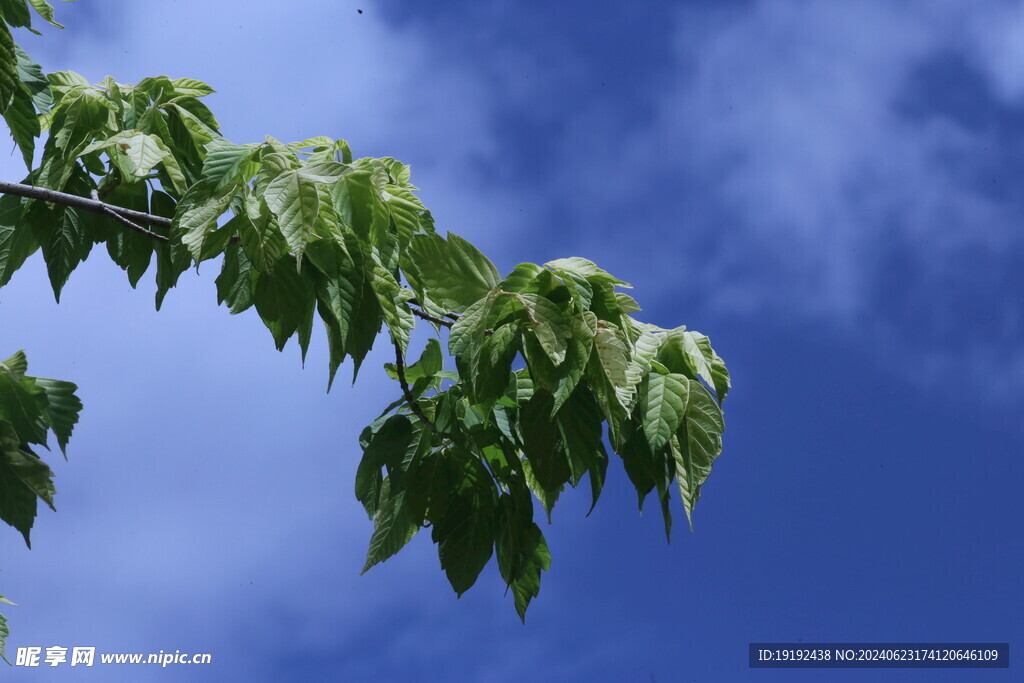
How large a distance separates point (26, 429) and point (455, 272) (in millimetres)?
1285

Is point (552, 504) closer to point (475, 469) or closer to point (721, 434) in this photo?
point (475, 469)

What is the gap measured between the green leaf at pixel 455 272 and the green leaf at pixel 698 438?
A: 45 cm

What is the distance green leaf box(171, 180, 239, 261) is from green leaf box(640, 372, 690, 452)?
2.81 feet

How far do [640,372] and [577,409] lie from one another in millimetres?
141

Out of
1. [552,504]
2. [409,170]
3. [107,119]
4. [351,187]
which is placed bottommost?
[552,504]

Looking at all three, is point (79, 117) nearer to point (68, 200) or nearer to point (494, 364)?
point (68, 200)

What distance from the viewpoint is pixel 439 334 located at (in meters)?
2.18

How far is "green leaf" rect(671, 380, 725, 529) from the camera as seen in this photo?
1.86m

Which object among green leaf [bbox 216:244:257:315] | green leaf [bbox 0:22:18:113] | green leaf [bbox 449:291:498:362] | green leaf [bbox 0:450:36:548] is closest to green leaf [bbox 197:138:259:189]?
green leaf [bbox 216:244:257:315]

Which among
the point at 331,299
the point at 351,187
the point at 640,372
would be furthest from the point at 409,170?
the point at 640,372

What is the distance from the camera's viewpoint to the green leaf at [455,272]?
1.85m

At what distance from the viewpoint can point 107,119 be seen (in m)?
2.57

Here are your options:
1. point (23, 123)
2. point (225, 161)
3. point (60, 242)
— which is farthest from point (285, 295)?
point (60, 242)

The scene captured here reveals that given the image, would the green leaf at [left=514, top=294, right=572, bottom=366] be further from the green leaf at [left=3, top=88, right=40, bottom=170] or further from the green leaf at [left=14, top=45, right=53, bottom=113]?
the green leaf at [left=14, top=45, right=53, bottom=113]
